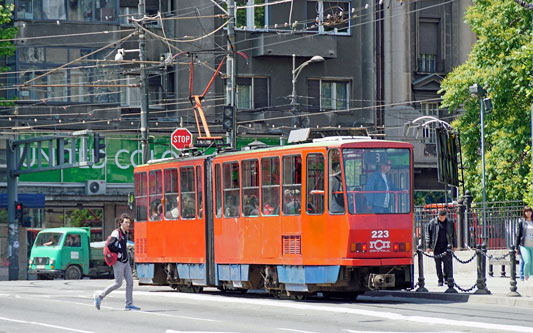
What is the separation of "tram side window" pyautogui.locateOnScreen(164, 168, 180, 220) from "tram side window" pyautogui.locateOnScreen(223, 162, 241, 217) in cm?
239

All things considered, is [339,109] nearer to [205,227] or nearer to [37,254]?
[37,254]

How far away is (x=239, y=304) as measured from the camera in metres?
23.5

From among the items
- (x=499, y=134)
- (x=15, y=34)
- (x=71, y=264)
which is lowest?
(x=71, y=264)

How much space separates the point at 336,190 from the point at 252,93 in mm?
31183

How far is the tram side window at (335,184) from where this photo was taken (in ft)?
75.8

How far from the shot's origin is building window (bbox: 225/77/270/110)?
5384cm

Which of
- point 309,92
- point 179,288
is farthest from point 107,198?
point 179,288

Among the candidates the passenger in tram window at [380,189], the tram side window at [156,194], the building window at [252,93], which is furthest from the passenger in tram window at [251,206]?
the building window at [252,93]

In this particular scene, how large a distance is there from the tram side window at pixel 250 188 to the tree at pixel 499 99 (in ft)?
61.1

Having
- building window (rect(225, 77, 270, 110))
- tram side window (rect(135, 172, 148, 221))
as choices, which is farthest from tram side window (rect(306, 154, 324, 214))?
building window (rect(225, 77, 270, 110))

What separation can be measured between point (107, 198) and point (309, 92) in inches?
412

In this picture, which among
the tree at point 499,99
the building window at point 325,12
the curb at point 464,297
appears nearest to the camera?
the curb at point 464,297

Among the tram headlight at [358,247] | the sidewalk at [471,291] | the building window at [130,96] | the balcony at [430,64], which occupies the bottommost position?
the sidewalk at [471,291]

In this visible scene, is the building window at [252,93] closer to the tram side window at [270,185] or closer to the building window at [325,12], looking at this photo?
the building window at [325,12]
